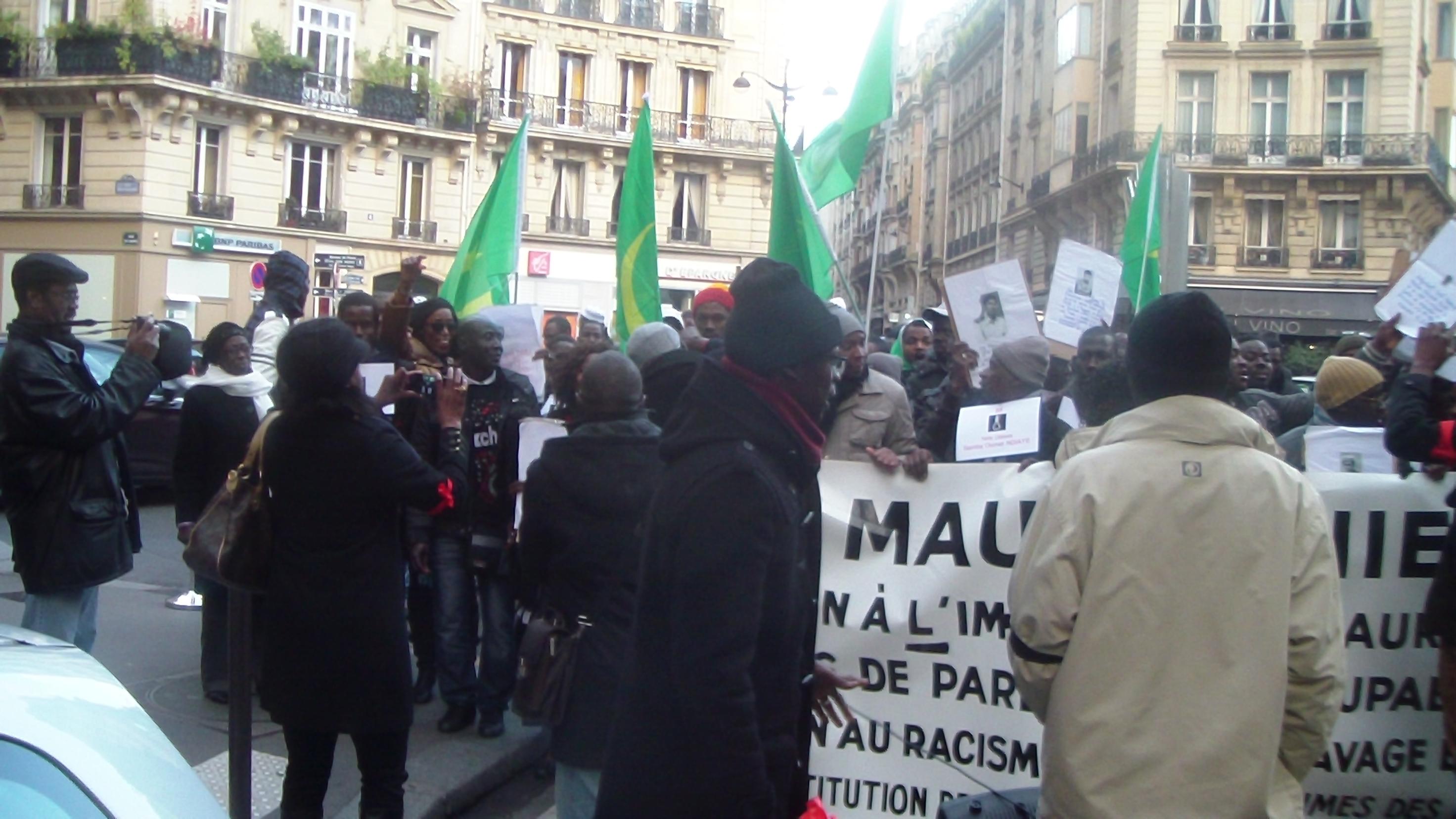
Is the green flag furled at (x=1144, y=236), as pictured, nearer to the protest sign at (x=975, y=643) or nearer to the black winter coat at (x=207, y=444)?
the protest sign at (x=975, y=643)

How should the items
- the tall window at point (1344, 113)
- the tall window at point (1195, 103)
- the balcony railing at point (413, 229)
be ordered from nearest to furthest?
the balcony railing at point (413, 229) < the tall window at point (1344, 113) < the tall window at point (1195, 103)

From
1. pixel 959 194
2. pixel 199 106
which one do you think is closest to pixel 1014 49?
pixel 959 194

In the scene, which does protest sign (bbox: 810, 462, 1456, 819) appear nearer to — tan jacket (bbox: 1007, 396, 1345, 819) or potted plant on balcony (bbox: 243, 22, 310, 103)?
tan jacket (bbox: 1007, 396, 1345, 819)

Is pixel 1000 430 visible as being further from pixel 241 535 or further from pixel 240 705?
pixel 240 705

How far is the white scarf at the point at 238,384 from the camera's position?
232 inches

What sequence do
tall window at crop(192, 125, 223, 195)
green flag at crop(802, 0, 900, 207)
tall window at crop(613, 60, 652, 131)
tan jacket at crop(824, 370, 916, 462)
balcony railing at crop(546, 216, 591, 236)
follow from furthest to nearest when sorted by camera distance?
tall window at crop(613, 60, 652, 131) < balcony railing at crop(546, 216, 591, 236) < tall window at crop(192, 125, 223, 195) < green flag at crop(802, 0, 900, 207) < tan jacket at crop(824, 370, 916, 462)

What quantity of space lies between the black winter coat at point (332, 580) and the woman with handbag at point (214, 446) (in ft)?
6.81

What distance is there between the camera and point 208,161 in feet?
107

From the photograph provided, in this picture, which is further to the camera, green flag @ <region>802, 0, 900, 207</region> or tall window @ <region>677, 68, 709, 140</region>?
tall window @ <region>677, 68, 709, 140</region>

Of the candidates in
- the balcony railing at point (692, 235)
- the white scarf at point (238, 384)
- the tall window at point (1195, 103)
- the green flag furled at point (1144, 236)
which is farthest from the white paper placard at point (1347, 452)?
the tall window at point (1195, 103)

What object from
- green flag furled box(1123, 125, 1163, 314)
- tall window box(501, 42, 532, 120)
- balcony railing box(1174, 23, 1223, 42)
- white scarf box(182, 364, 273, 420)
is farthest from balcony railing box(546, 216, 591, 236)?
white scarf box(182, 364, 273, 420)

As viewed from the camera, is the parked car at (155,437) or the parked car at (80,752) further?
the parked car at (155,437)

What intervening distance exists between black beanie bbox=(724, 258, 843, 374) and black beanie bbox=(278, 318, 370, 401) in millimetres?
1612

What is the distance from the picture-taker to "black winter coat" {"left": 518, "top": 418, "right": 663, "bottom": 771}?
11.7 ft
